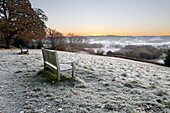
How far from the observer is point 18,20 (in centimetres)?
1502

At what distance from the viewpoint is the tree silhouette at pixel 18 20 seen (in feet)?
48.6

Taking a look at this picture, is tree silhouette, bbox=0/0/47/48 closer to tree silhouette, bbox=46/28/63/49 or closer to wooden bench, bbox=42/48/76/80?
wooden bench, bbox=42/48/76/80

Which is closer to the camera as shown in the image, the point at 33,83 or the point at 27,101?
the point at 27,101

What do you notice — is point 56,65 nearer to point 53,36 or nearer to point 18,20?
point 18,20

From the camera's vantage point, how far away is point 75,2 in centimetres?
1381

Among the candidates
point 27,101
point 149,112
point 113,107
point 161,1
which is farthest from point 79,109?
point 161,1

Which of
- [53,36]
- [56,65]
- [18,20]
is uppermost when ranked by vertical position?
[18,20]

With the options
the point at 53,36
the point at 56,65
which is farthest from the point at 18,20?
the point at 53,36

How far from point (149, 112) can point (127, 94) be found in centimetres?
86

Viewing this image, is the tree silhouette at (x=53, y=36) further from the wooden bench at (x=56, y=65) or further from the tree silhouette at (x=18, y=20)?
the wooden bench at (x=56, y=65)

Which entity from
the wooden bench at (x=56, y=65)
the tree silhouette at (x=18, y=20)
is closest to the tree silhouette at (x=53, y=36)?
the tree silhouette at (x=18, y=20)

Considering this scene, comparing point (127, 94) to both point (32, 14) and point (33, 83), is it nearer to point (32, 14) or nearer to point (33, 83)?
point (33, 83)

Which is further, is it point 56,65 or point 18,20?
point 18,20

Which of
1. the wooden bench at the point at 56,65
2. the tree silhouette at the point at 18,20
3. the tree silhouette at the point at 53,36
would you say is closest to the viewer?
the wooden bench at the point at 56,65
